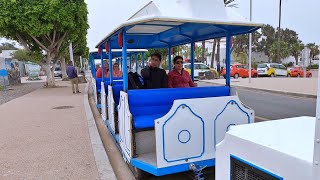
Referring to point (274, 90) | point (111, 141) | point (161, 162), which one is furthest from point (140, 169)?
point (274, 90)

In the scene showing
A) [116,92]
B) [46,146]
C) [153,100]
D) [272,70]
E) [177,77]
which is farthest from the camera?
[272,70]

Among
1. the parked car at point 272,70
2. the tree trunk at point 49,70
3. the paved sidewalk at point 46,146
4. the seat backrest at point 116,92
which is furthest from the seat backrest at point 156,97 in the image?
the parked car at point 272,70

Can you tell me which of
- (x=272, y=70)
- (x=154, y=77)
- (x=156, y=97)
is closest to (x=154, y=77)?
(x=154, y=77)

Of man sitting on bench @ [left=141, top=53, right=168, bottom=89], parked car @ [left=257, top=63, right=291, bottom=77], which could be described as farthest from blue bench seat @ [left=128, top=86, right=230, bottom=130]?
parked car @ [left=257, top=63, right=291, bottom=77]

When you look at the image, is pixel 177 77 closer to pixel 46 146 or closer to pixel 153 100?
pixel 153 100

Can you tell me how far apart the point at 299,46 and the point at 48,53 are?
206ft

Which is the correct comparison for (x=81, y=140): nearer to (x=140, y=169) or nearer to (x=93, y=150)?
(x=93, y=150)

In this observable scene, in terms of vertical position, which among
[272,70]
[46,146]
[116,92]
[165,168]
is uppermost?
[272,70]

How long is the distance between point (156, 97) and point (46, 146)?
297 centimetres

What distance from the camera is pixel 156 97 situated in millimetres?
4414

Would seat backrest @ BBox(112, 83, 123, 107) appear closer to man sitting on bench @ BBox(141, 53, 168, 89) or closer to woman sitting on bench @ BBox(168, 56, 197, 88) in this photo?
man sitting on bench @ BBox(141, 53, 168, 89)

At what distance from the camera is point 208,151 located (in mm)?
4035

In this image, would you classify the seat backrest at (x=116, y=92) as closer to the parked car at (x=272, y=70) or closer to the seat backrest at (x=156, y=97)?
the seat backrest at (x=156, y=97)

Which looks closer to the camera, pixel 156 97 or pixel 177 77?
pixel 156 97
